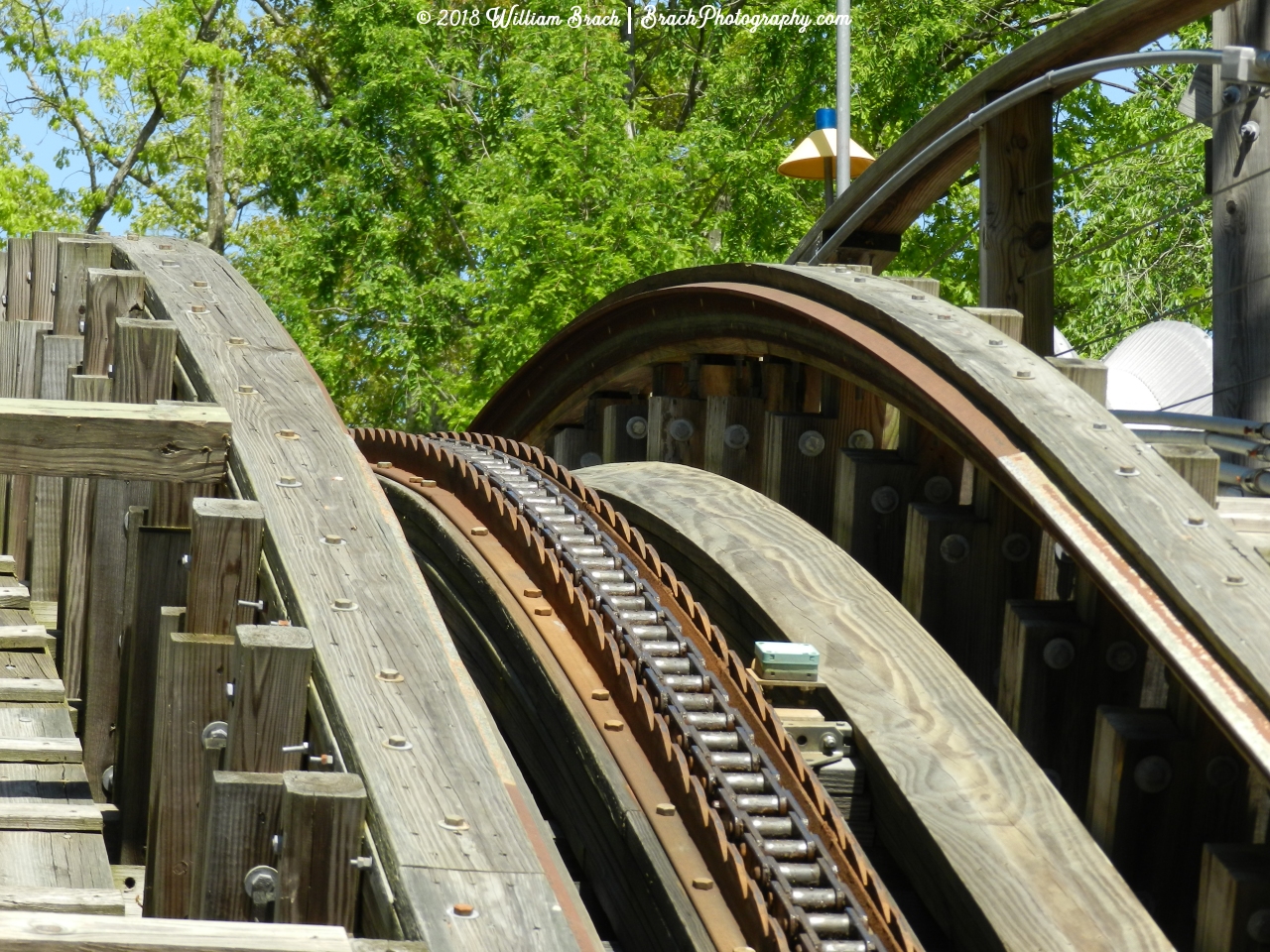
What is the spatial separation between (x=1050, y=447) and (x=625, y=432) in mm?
2746

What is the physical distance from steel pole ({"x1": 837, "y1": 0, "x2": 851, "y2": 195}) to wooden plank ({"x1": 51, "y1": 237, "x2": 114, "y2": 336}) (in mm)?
10295

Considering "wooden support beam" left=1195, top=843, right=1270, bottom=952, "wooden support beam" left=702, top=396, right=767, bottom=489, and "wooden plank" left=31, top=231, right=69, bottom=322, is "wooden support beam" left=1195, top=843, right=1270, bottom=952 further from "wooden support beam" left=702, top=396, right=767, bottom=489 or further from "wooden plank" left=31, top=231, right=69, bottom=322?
"wooden plank" left=31, top=231, right=69, bottom=322

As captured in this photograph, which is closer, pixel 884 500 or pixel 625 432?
pixel 884 500

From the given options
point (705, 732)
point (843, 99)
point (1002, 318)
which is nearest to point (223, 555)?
point (705, 732)

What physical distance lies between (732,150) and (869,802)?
15769 millimetres

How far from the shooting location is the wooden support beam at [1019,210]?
4531 millimetres

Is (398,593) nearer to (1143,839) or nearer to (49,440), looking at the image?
(49,440)

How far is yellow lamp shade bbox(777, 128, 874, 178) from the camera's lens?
1409 cm

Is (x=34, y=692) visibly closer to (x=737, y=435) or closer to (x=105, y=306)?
(x=105, y=306)

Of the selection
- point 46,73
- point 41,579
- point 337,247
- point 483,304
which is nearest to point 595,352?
point 41,579

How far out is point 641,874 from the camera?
278 centimetres

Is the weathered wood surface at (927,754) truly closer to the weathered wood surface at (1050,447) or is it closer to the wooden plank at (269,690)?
the weathered wood surface at (1050,447)

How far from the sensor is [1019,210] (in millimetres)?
4570

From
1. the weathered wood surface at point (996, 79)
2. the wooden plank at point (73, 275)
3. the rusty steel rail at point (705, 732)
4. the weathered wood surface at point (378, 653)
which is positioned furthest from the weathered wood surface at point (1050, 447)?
the wooden plank at point (73, 275)
